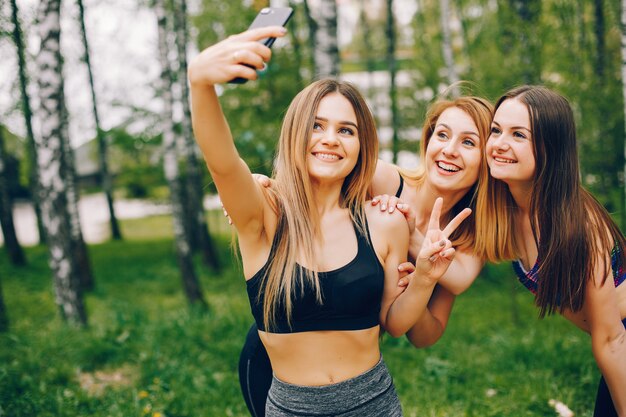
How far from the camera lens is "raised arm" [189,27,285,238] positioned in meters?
1.52

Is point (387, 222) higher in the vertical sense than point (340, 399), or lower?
higher

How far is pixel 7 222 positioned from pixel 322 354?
39.7 ft

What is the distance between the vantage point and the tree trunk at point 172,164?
6.93 metres

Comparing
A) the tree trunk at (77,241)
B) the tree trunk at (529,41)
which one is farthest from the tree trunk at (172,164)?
the tree trunk at (529,41)

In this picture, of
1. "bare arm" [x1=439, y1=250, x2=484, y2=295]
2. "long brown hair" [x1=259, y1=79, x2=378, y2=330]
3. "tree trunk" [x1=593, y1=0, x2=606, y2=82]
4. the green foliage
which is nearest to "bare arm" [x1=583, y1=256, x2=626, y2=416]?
"bare arm" [x1=439, y1=250, x2=484, y2=295]

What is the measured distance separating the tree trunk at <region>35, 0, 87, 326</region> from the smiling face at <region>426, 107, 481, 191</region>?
4722 millimetres

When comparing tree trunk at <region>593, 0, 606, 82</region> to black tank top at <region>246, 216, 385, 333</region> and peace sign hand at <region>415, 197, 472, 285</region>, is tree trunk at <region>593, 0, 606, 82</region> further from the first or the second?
black tank top at <region>246, 216, 385, 333</region>

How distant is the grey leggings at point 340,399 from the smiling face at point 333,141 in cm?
81

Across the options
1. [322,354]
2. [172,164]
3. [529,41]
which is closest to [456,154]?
[322,354]

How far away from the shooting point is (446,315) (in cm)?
246

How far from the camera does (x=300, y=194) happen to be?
2.05 metres

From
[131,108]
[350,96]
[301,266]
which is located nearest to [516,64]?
[350,96]

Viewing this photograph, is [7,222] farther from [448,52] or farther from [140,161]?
[448,52]

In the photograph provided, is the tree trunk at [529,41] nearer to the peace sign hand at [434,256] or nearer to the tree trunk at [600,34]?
the tree trunk at [600,34]
